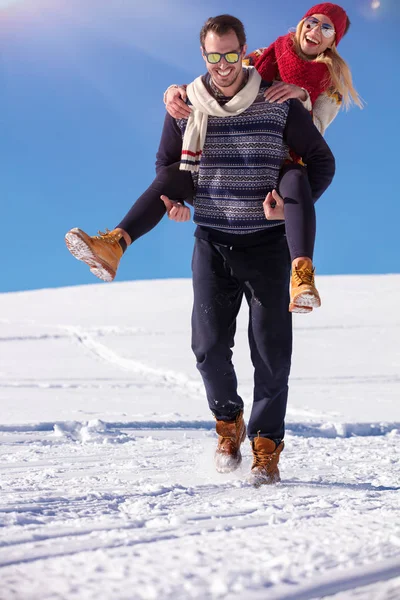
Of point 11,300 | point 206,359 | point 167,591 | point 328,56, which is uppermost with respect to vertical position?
point 11,300

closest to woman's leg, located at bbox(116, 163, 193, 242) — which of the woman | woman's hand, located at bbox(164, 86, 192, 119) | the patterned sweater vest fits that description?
the woman

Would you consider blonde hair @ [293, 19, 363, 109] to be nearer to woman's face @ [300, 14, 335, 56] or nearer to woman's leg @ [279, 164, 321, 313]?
woman's face @ [300, 14, 335, 56]

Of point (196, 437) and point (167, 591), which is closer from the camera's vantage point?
point (167, 591)

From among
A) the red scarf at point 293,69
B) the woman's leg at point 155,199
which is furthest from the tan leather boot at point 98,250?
the red scarf at point 293,69

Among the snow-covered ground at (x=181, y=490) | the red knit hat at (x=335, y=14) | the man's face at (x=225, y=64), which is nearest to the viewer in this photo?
the snow-covered ground at (x=181, y=490)

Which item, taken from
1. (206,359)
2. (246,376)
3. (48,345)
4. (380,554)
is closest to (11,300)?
(48,345)

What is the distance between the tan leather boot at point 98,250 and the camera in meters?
2.67

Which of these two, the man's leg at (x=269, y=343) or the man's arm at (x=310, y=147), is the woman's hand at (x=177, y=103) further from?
the man's leg at (x=269, y=343)

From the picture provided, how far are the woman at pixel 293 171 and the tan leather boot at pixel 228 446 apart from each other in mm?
836

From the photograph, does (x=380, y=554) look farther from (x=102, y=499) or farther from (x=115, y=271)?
(x=115, y=271)

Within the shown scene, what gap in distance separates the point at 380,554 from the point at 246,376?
6041mm

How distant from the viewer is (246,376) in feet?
25.2

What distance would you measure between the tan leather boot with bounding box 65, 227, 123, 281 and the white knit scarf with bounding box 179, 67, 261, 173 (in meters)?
0.50

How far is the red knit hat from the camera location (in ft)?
10.9
